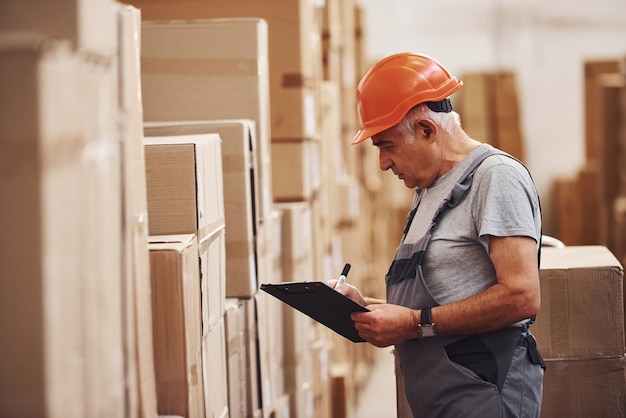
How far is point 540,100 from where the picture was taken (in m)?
10.1

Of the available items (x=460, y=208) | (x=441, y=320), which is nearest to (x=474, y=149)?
(x=460, y=208)

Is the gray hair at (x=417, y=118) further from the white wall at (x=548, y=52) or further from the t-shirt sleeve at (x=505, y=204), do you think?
the white wall at (x=548, y=52)

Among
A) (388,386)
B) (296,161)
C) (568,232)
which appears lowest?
(388,386)

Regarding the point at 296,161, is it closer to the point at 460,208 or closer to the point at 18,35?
the point at 460,208

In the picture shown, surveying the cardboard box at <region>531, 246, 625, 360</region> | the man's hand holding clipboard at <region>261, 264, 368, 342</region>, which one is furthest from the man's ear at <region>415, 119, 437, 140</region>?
the cardboard box at <region>531, 246, 625, 360</region>

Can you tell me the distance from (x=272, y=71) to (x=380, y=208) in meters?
4.39

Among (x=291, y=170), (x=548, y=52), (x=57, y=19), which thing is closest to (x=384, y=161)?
(x=57, y=19)

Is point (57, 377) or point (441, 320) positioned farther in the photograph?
point (441, 320)

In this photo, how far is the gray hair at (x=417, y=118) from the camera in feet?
7.47

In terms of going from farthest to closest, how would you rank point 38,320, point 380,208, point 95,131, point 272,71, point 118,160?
point 380,208
point 272,71
point 118,160
point 95,131
point 38,320

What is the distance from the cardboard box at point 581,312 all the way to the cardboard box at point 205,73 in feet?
3.68

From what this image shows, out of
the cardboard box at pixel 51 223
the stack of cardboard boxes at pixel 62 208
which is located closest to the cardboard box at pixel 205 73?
the stack of cardboard boxes at pixel 62 208

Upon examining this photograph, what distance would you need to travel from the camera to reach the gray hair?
2277 mm

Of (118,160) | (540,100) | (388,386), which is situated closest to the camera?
(118,160)
